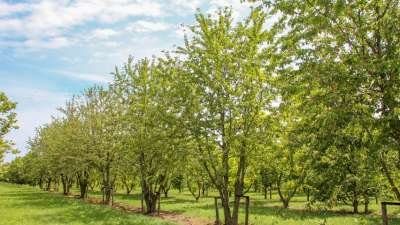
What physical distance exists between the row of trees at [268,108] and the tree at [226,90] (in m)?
0.06

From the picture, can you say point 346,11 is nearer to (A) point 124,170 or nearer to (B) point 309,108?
(B) point 309,108

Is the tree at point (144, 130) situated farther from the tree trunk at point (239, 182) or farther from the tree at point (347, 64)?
the tree at point (347, 64)

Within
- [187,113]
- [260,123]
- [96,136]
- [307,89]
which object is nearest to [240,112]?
[260,123]

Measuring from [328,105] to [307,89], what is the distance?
0.84 metres

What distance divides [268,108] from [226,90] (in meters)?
2.48

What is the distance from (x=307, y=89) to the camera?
10.4 meters

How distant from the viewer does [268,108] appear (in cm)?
2016

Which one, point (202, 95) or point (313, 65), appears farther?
point (202, 95)

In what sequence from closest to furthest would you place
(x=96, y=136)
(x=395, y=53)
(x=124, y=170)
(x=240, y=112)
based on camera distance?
(x=395, y=53) < (x=240, y=112) < (x=124, y=170) < (x=96, y=136)

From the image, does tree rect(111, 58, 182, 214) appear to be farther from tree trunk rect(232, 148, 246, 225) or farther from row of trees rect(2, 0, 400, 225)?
tree trunk rect(232, 148, 246, 225)

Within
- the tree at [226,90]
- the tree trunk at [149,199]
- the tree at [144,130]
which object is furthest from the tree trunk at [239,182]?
the tree trunk at [149,199]

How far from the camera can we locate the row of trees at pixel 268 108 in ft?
31.0

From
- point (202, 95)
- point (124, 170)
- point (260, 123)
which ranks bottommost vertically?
point (124, 170)

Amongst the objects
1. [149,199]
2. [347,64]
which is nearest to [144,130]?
[149,199]
